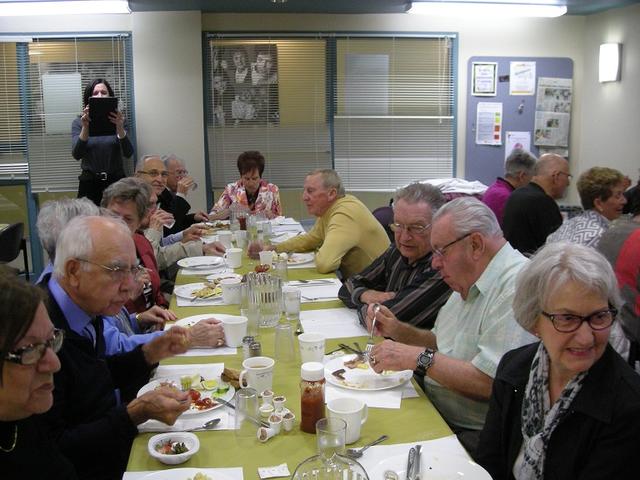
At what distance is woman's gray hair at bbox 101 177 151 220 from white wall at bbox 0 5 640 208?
138 inches

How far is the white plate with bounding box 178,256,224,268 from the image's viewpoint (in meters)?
4.00

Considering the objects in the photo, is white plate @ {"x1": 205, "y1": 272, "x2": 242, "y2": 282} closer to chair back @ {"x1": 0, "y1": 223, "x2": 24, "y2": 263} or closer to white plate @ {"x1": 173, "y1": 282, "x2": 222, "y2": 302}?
white plate @ {"x1": 173, "y1": 282, "x2": 222, "y2": 302}

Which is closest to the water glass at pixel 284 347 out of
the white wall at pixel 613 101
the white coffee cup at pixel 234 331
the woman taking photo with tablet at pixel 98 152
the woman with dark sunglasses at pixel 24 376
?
the white coffee cup at pixel 234 331

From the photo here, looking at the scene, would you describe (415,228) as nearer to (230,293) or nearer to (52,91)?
(230,293)

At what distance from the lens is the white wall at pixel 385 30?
259 inches

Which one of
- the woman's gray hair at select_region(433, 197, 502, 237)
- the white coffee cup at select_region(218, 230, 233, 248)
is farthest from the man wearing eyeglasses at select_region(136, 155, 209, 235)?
the woman's gray hair at select_region(433, 197, 502, 237)

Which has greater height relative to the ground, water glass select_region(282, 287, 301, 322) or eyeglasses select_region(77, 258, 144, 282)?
eyeglasses select_region(77, 258, 144, 282)

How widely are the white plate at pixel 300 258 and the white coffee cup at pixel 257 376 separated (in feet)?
6.97

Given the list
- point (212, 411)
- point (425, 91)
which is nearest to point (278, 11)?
point (425, 91)

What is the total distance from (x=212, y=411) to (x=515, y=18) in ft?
21.4

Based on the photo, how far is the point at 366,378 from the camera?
2.10 metres

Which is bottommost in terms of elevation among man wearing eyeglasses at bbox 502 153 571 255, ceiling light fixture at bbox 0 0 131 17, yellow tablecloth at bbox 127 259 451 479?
yellow tablecloth at bbox 127 259 451 479

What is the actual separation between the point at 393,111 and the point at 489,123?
3.67ft

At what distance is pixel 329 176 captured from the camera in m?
4.29
